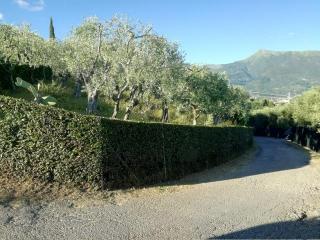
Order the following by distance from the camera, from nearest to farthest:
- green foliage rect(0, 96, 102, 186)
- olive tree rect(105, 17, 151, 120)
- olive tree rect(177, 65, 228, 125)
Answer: green foliage rect(0, 96, 102, 186) < olive tree rect(105, 17, 151, 120) < olive tree rect(177, 65, 228, 125)

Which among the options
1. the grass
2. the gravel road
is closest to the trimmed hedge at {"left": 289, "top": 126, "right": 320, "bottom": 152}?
the grass

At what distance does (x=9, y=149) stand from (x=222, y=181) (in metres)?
9.11

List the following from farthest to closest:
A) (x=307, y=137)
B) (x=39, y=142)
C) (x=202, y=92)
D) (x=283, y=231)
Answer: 1. (x=307, y=137)
2. (x=202, y=92)
3. (x=39, y=142)
4. (x=283, y=231)

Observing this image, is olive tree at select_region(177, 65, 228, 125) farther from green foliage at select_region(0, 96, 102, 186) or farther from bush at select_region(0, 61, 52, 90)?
green foliage at select_region(0, 96, 102, 186)

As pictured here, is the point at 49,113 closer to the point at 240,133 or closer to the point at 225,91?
the point at 240,133

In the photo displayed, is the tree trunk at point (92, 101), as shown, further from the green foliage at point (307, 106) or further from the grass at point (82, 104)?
the green foliage at point (307, 106)

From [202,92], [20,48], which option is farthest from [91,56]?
[202,92]

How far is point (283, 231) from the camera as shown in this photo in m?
11.3

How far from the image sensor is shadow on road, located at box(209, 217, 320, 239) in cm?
1068

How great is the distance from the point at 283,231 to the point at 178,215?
276 centimetres

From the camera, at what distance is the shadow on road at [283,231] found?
10680 millimetres

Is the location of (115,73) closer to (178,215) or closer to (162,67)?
(162,67)

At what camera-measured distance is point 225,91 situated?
50.3 metres

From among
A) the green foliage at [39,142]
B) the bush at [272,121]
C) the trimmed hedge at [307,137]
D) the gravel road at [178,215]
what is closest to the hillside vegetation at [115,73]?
the green foliage at [39,142]
